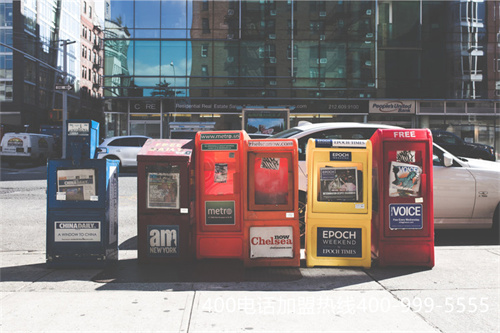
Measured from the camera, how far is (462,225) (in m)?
6.86

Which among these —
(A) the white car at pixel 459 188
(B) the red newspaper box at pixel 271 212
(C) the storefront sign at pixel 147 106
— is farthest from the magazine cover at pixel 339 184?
(C) the storefront sign at pixel 147 106

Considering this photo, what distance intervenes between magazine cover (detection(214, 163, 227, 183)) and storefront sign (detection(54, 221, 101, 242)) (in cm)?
150

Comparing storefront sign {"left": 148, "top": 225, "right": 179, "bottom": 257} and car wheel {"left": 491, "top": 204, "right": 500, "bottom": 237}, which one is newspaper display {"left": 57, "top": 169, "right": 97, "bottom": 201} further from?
car wheel {"left": 491, "top": 204, "right": 500, "bottom": 237}

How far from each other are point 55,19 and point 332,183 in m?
58.8

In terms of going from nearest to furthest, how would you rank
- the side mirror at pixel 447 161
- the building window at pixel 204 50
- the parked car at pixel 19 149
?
the side mirror at pixel 447 161 < the parked car at pixel 19 149 < the building window at pixel 204 50

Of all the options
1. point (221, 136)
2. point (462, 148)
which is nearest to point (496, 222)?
point (221, 136)

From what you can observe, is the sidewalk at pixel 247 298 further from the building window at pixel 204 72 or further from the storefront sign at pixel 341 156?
the building window at pixel 204 72

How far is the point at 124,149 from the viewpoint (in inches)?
778

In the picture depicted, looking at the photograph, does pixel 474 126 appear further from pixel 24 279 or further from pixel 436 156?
pixel 24 279

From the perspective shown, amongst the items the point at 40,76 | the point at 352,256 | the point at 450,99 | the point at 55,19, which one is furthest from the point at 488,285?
the point at 55,19

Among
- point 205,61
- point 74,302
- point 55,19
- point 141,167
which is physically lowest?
point 74,302

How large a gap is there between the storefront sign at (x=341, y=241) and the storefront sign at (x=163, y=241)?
175cm

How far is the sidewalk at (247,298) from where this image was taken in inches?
140

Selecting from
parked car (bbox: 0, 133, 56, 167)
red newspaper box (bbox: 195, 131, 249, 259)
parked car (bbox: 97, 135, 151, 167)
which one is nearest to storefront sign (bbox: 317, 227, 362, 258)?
red newspaper box (bbox: 195, 131, 249, 259)
